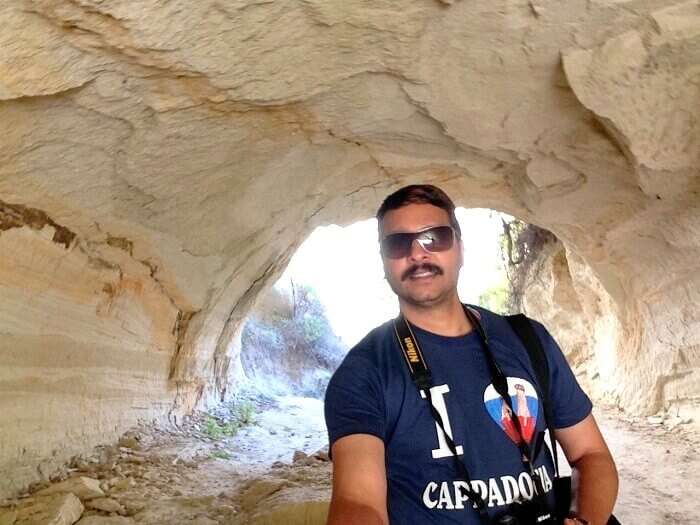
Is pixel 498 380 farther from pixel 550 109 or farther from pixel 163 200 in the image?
pixel 163 200

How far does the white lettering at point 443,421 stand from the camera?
4.06 ft

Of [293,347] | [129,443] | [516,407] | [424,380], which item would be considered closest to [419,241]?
[424,380]

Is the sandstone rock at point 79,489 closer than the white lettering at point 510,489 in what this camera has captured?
No

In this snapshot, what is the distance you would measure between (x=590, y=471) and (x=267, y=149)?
243 cm

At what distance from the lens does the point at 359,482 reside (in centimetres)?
117

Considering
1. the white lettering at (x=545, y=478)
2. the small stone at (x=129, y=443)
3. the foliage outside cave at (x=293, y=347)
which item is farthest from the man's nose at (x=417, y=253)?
the foliage outside cave at (x=293, y=347)

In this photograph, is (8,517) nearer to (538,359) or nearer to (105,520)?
(105,520)

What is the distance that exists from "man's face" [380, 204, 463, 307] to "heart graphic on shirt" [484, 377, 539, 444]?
10.2 inches

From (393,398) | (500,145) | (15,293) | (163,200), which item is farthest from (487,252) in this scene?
(393,398)

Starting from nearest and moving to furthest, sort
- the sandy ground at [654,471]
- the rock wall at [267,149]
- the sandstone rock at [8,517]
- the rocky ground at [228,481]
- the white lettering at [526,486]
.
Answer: the white lettering at [526,486], the rock wall at [267,149], the sandstone rock at [8,517], the rocky ground at [228,481], the sandy ground at [654,471]

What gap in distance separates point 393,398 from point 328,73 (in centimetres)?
176

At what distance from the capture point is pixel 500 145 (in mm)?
3449

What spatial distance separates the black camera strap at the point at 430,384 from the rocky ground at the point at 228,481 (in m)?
1.60

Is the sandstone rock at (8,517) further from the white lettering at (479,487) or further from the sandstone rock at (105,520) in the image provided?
the white lettering at (479,487)
